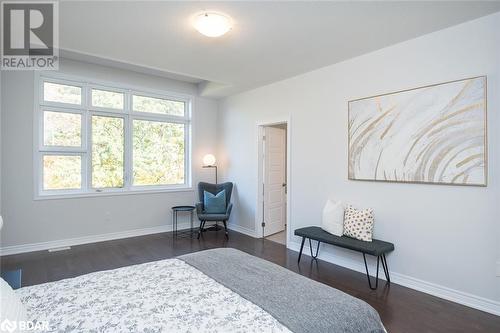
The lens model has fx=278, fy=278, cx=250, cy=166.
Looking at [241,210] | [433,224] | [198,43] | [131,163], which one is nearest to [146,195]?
[131,163]

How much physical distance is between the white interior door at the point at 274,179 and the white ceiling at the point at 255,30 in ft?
5.11

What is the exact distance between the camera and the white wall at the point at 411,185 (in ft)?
8.42

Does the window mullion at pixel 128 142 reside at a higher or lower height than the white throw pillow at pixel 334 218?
higher

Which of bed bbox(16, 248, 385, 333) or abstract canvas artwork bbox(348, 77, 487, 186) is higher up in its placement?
abstract canvas artwork bbox(348, 77, 487, 186)

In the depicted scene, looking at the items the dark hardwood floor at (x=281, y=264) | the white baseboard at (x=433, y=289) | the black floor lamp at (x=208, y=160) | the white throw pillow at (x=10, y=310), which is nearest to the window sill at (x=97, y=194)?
the black floor lamp at (x=208, y=160)

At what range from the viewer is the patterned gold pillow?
10.7 feet

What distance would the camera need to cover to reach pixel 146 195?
521 cm

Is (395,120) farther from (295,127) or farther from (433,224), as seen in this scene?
(295,127)

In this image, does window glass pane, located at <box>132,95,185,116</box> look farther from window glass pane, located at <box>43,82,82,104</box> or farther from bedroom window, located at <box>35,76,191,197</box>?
window glass pane, located at <box>43,82,82,104</box>

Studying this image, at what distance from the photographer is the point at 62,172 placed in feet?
14.7

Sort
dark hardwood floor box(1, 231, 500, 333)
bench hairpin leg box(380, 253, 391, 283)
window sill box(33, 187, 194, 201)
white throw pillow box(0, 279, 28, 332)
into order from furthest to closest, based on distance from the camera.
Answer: window sill box(33, 187, 194, 201)
bench hairpin leg box(380, 253, 391, 283)
dark hardwood floor box(1, 231, 500, 333)
white throw pillow box(0, 279, 28, 332)

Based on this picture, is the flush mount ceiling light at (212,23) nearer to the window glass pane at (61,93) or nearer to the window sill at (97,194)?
the window glass pane at (61,93)

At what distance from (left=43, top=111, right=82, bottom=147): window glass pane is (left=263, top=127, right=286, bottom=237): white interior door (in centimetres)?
319

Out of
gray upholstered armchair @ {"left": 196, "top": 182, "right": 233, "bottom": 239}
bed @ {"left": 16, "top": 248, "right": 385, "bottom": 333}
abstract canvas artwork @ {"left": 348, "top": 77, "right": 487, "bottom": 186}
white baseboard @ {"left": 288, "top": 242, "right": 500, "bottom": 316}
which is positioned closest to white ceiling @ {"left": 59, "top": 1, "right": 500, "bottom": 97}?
abstract canvas artwork @ {"left": 348, "top": 77, "right": 487, "bottom": 186}
